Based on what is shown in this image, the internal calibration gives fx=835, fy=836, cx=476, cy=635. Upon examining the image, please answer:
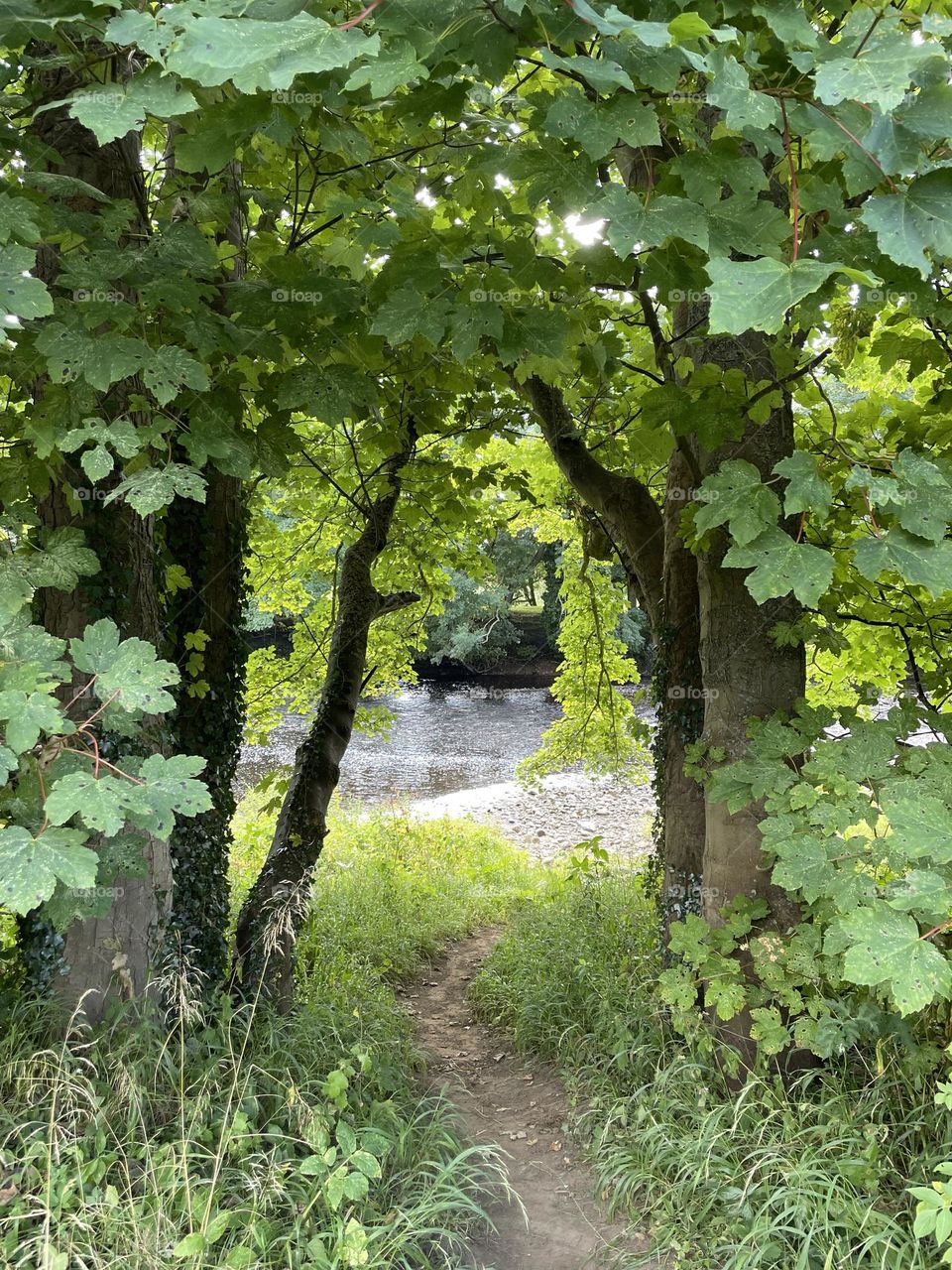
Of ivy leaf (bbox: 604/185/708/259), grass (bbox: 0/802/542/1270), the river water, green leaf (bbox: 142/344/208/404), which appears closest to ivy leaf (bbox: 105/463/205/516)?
green leaf (bbox: 142/344/208/404)

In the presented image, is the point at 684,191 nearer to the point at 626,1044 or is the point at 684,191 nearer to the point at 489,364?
the point at 489,364

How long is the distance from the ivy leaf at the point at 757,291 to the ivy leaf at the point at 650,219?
1.12 ft

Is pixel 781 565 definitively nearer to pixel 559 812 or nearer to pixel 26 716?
pixel 26 716

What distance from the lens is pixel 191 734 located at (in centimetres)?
439

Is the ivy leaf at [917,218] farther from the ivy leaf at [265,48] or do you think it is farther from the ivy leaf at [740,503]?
the ivy leaf at [265,48]

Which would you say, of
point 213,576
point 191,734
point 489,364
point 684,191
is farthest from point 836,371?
point 191,734

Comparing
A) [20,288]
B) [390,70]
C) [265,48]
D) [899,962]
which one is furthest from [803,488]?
[20,288]

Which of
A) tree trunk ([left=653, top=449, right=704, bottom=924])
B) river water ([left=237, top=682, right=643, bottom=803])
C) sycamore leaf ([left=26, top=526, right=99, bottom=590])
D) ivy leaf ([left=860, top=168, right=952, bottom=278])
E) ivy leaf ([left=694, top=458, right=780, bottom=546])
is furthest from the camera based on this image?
river water ([left=237, top=682, right=643, bottom=803])

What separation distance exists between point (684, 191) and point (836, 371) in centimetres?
258

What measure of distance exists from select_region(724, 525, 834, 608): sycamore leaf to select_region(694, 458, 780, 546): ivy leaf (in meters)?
0.03

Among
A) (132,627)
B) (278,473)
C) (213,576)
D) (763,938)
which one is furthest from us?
(213,576)

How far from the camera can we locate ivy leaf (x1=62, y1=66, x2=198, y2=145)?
1.48m

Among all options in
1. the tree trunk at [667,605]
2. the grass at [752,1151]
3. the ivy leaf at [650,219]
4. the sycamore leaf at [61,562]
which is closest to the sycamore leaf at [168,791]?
the sycamore leaf at [61,562]

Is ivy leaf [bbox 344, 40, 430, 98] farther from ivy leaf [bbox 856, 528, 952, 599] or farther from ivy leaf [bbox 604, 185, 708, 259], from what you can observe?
ivy leaf [bbox 856, 528, 952, 599]
